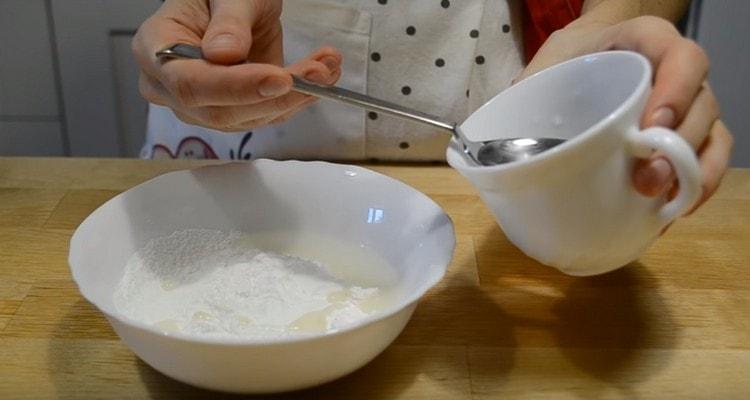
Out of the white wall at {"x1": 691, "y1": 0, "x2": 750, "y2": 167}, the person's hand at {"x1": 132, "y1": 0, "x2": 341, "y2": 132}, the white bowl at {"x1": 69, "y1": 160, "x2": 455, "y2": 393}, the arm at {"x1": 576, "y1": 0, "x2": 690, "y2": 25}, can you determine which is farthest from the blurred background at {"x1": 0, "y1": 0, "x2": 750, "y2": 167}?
the white bowl at {"x1": 69, "y1": 160, "x2": 455, "y2": 393}

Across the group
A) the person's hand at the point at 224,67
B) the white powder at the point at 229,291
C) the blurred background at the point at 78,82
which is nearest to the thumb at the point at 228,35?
the person's hand at the point at 224,67

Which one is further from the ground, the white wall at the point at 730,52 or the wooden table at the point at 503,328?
the wooden table at the point at 503,328

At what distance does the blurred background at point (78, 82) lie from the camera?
4.27 feet

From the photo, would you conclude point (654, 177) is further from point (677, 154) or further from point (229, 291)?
point (229, 291)

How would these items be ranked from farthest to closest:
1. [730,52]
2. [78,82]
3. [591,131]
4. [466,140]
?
[78,82]
[730,52]
[466,140]
[591,131]

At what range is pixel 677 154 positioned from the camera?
42cm

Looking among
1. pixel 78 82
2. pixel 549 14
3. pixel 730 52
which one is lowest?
pixel 78 82

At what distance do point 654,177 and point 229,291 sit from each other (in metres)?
0.27

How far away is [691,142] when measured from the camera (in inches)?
19.4

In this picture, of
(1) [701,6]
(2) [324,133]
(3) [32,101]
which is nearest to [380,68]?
(2) [324,133]

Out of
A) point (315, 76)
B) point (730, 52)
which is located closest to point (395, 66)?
point (315, 76)

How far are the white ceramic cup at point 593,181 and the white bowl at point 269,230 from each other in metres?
0.07

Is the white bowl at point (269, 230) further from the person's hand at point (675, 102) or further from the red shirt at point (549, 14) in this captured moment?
the red shirt at point (549, 14)

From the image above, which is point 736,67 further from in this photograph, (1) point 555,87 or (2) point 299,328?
(2) point 299,328
